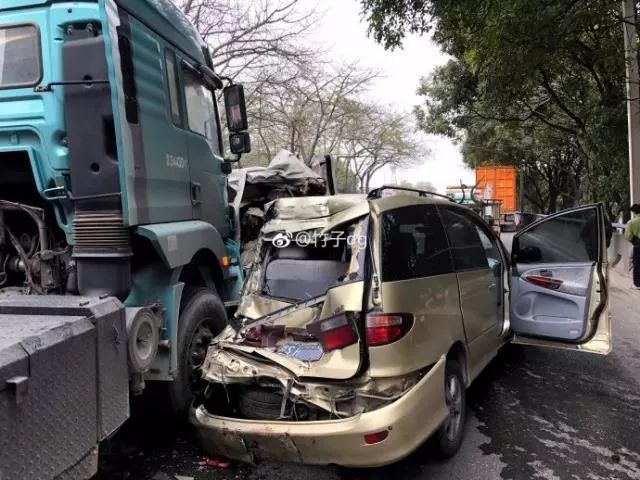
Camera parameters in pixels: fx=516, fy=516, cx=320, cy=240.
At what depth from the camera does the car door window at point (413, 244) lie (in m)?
3.04

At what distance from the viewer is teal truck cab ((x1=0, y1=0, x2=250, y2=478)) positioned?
9.08 ft

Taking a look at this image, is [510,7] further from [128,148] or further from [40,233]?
[40,233]

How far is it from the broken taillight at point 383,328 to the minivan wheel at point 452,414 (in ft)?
2.20

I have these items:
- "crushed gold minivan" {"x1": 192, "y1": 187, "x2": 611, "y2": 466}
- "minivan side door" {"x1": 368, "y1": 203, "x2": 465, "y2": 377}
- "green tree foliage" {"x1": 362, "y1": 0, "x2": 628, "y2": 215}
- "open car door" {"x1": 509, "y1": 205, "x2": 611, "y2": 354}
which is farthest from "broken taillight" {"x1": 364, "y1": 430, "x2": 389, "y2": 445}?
"green tree foliage" {"x1": 362, "y1": 0, "x2": 628, "y2": 215}

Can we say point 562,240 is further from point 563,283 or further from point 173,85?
point 173,85

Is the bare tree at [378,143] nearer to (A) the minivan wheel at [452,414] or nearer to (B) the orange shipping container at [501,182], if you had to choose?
(B) the orange shipping container at [501,182]

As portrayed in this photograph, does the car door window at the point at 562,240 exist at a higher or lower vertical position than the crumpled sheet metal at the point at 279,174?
lower

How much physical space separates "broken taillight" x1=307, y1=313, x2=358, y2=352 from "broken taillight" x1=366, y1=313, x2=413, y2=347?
10 centimetres

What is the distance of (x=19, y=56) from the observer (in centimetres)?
344

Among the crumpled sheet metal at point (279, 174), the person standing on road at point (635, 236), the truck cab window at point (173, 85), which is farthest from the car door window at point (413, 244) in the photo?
the person standing on road at point (635, 236)

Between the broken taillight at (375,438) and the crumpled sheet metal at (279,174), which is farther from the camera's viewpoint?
the crumpled sheet metal at (279,174)

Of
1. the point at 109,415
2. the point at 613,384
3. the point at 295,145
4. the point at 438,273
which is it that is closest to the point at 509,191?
the point at 295,145

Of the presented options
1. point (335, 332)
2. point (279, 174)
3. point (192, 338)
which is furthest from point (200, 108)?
point (279, 174)

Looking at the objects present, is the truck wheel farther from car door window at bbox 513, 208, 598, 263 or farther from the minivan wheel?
car door window at bbox 513, 208, 598, 263
